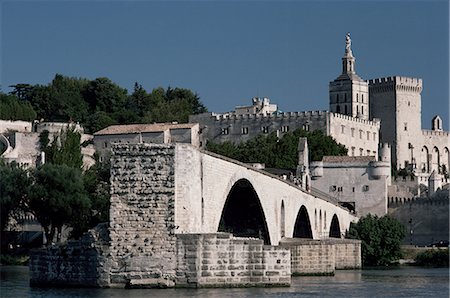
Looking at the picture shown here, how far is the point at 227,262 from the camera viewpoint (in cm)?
3042

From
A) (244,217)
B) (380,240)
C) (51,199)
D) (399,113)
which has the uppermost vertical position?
(399,113)

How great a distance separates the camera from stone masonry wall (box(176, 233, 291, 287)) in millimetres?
29688

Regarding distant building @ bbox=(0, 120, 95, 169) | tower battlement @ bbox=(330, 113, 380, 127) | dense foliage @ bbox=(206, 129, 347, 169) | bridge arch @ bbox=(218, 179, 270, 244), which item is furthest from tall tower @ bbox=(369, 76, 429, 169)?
bridge arch @ bbox=(218, 179, 270, 244)

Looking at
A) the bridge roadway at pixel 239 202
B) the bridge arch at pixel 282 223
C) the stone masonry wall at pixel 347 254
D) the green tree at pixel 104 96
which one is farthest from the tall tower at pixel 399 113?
the bridge arch at pixel 282 223

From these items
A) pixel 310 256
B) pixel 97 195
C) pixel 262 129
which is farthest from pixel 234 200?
pixel 262 129

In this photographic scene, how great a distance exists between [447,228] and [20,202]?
32361mm

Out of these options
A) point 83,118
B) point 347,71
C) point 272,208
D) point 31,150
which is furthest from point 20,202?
point 347,71

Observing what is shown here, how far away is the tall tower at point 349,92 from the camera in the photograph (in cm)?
10088

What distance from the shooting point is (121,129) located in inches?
3108

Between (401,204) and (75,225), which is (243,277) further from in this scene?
(401,204)

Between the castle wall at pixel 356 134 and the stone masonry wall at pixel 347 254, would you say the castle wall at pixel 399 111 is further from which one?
the stone masonry wall at pixel 347 254

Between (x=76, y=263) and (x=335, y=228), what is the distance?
33.0m

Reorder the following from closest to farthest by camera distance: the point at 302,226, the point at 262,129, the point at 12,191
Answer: the point at 12,191 → the point at 302,226 → the point at 262,129

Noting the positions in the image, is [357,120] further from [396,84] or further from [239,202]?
[239,202]
